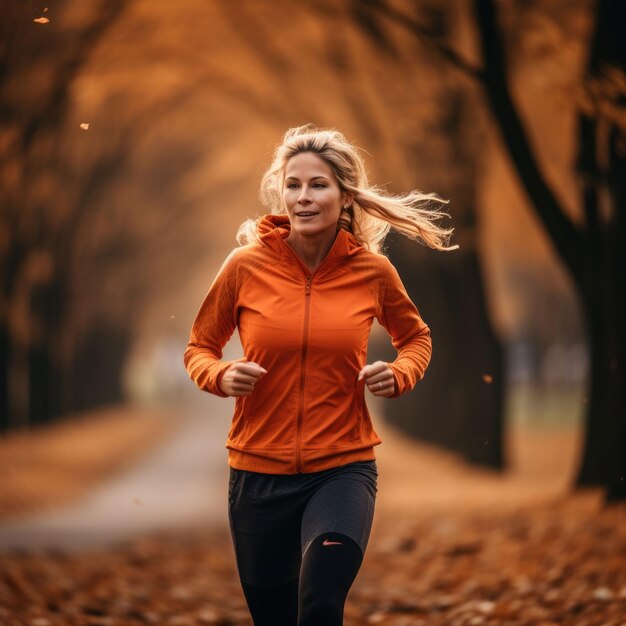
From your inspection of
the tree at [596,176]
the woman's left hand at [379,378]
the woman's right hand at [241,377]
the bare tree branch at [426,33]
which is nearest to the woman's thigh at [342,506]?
the woman's left hand at [379,378]

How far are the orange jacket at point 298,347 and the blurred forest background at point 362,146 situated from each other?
2.68 metres

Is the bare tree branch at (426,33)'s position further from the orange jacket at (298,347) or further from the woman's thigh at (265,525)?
the woman's thigh at (265,525)

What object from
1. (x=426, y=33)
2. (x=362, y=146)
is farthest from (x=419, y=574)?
(x=362, y=146)

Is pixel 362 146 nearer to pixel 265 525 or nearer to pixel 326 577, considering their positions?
pixel 265 525

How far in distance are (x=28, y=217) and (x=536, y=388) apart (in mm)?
27104

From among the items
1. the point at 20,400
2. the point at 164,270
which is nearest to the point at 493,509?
the point at 20,400

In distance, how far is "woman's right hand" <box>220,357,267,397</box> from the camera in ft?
12.9

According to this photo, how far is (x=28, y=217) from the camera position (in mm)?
22719

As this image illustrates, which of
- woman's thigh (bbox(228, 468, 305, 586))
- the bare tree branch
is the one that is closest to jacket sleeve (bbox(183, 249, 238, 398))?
woman's thigh (bbox(228, 468, 305, 586))

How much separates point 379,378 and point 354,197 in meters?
0.80

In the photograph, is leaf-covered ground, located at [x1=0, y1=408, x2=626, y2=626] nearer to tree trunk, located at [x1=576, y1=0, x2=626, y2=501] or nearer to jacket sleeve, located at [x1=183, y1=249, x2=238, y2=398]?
tree trunk, located at [x1=576, y1=0, x2=626, y2=501]

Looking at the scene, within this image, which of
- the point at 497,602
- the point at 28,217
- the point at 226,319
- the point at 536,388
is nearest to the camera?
the point at 226,319

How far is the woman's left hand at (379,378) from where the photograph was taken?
398 centimetres

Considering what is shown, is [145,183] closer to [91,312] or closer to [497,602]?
[91,312]
